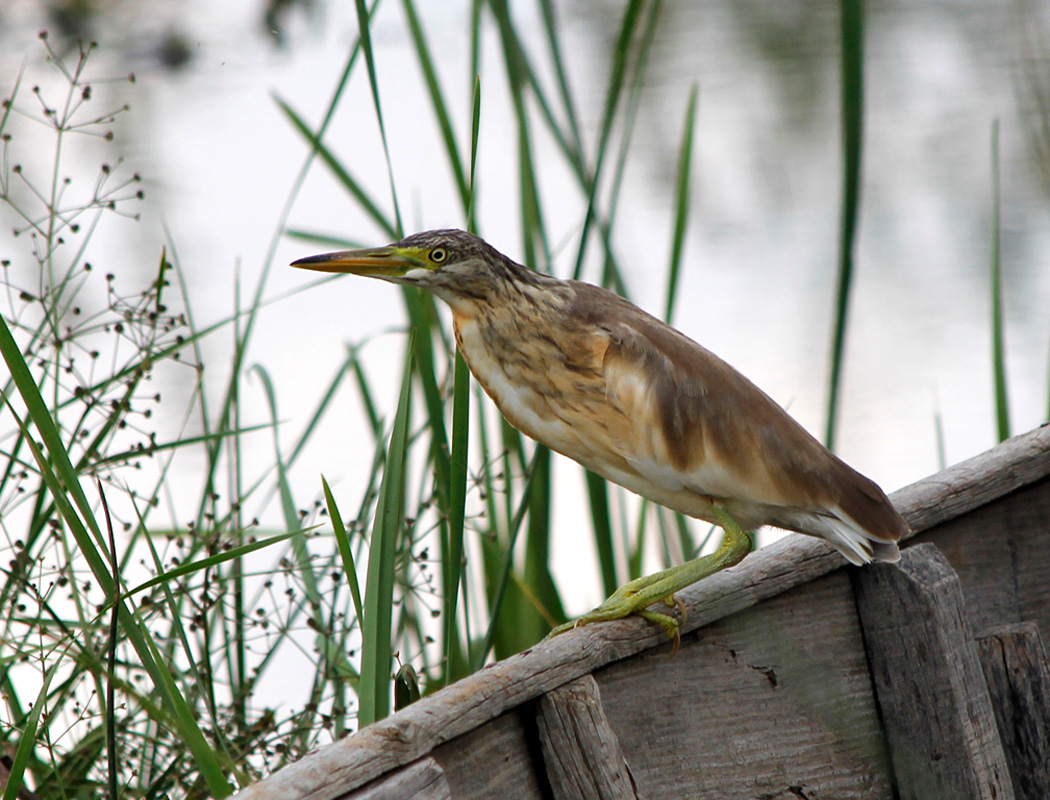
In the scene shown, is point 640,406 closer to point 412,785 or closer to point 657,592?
point 657,592

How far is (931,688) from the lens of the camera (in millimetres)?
1431

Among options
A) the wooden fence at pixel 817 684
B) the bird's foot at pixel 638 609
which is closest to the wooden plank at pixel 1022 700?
the wooden fence at pixel 817 684

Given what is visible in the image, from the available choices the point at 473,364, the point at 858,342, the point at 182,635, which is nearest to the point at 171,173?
the point at 858,342

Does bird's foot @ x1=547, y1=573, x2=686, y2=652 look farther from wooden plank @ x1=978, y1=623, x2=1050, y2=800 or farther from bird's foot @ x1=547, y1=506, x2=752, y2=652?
wooden plank @ x1=978, y1=623, x2=1050, y2=800

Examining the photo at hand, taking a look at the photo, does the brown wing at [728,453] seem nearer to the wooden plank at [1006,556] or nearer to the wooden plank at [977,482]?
the wooden plank at [977,482]

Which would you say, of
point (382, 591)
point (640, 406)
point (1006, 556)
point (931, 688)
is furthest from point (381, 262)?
point (1006, 556)

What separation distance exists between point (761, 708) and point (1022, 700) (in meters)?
0.39

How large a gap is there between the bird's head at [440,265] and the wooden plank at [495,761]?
556 millimetres

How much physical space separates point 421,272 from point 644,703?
1.90 ft

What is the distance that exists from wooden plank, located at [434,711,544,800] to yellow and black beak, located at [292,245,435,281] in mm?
568

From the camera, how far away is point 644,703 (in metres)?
1.31

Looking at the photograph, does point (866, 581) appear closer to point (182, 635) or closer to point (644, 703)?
point (644, 703)

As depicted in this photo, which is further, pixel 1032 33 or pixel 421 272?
pixel 421 272

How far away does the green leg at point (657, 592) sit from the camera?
1318 millimetres
